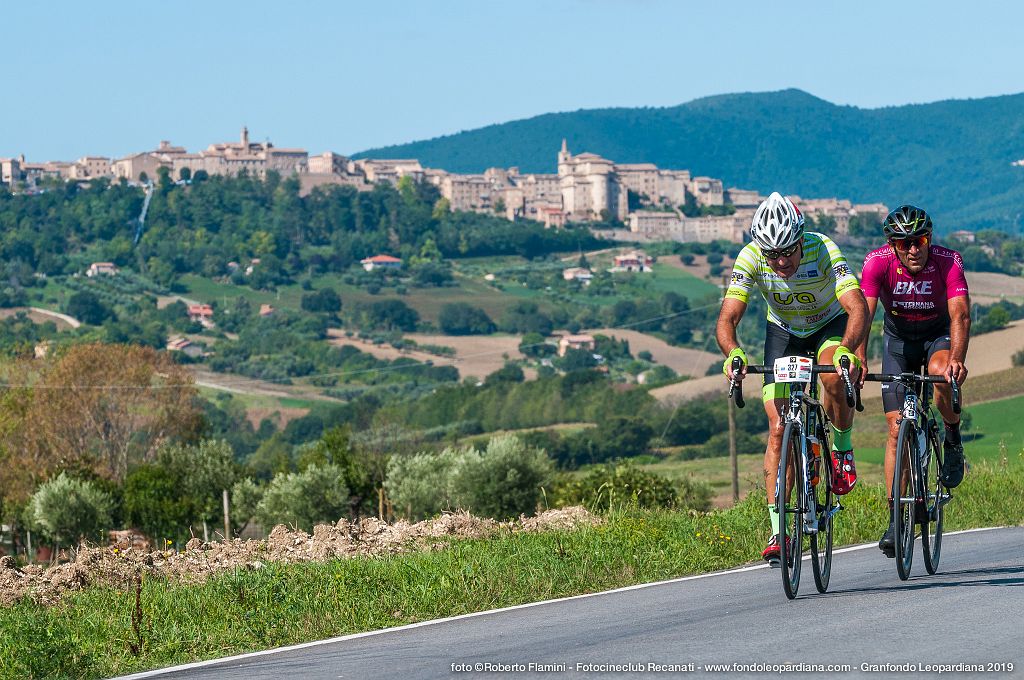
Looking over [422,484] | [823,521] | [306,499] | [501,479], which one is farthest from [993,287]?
[823,521]

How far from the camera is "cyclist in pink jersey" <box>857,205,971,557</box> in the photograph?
8.77 metres

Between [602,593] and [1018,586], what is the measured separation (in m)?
2.29

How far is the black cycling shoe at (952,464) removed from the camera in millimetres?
8984

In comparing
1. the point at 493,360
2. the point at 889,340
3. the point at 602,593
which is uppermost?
the point at 889,340

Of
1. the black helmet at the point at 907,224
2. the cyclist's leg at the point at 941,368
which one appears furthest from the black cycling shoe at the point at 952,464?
the black helmet at the point at 907,224

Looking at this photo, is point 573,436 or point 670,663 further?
point 573,436

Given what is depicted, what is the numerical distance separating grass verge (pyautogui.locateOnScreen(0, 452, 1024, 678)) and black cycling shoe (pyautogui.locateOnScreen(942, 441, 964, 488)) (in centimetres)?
148

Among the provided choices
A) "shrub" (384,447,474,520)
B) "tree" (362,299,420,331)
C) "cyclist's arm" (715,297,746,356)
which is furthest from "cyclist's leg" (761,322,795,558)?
"tree" (362,299,420,331)

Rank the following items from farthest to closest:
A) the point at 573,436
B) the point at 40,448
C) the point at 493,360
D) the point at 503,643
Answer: the point at 493,360 → the point at 573,436 → the point at 40,448 → the point at 503,643

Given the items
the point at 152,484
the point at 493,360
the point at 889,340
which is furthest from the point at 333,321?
the point at 889,340

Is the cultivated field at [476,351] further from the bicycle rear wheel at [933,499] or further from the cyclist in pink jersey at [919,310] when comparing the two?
the bicycle rear wheel at [933,499]

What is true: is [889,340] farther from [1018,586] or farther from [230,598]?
[230,598]

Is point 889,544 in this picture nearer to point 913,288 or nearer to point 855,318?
point 855,318

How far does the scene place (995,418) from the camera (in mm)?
67000
